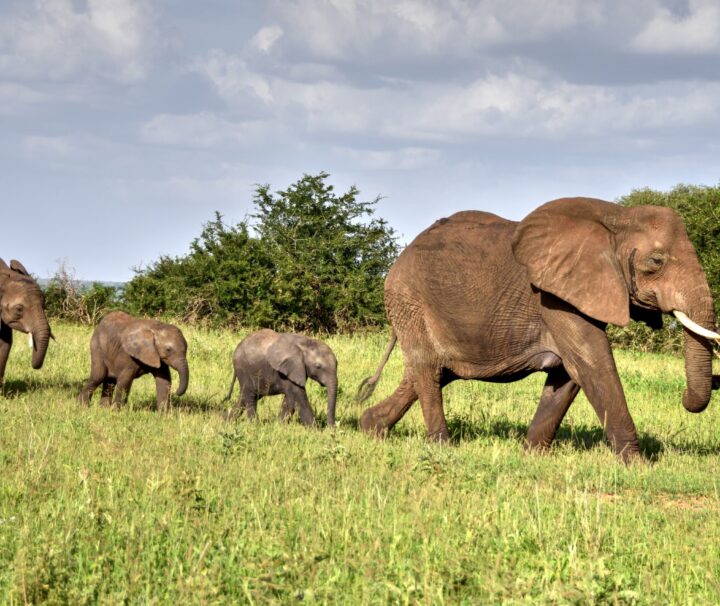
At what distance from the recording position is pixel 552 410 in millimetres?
10289

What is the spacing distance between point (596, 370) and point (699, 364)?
0.96 meters

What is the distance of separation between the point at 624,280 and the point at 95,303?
2131cm

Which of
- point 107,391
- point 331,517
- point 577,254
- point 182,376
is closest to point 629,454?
point 577,254

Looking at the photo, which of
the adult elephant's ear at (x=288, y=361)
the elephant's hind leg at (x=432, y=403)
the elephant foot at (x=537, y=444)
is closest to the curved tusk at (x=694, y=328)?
the elephant foot at (x=537, y=444)

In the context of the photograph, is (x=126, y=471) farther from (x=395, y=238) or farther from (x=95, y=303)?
(x=395, y=238)

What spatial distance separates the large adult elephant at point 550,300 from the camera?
30.1 feet

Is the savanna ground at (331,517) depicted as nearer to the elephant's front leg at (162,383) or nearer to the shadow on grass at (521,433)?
the shadow on grass at (521,433)

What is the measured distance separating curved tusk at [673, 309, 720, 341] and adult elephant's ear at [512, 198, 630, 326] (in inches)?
19.0

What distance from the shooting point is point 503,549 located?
5.84 m

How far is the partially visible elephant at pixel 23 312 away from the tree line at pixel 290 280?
45.1 ft

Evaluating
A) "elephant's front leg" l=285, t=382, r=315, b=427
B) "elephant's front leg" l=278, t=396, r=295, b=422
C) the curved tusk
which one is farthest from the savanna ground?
the curved tusk

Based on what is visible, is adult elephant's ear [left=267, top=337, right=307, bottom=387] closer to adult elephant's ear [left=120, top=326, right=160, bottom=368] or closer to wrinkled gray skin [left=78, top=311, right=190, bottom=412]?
wrinkled gray skin [left=78, top=311, right=190, bottom=412]

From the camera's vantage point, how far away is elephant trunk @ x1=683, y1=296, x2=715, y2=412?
29.4ft

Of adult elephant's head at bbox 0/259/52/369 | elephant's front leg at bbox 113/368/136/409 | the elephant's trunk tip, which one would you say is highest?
adult elephant's head at bbox 0/259/52/369
